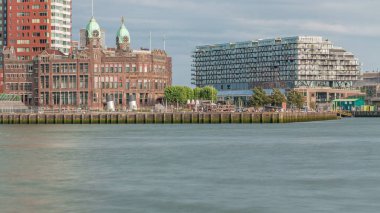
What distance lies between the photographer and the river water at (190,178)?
50.9m

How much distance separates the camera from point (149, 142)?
4289 inches

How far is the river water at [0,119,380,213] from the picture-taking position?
167ft

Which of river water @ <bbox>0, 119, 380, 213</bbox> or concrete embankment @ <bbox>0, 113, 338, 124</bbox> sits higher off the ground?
concrete embankment @ <bbox>0, 113, 338, 124</bbox>

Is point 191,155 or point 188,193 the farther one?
point 191,155

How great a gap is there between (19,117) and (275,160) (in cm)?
11612

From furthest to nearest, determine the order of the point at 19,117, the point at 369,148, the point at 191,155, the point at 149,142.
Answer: the point at 19,117 < the point at 149,142 < the point at 369,148 < the point at 191,155

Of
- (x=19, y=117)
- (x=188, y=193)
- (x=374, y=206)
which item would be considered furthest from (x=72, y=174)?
A: (x=19, y=117)

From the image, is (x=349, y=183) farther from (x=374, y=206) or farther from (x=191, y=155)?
(x=191, y=155)

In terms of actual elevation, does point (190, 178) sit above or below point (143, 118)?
below

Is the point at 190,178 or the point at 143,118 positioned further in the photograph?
the point at 143,118

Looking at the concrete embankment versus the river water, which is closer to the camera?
the river water

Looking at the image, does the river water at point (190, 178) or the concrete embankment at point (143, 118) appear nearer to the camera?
the river water at point (190, 178)

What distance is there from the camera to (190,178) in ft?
210

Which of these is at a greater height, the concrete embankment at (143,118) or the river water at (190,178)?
the concrete embankment at (143,118)
